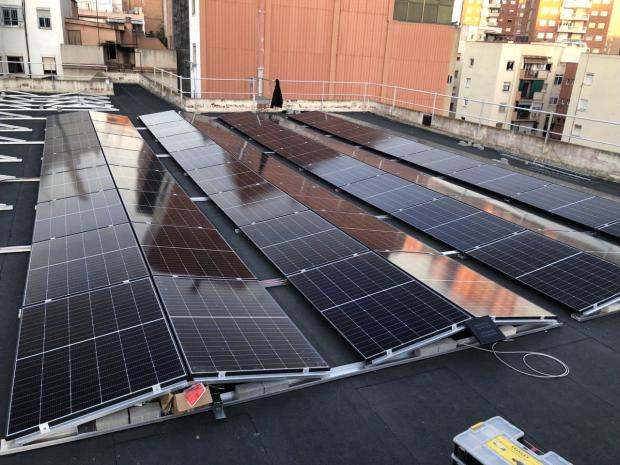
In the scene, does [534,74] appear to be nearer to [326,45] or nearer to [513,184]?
[326,45]

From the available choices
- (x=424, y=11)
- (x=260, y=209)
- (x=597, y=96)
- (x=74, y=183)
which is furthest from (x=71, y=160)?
(x=597, y=96)

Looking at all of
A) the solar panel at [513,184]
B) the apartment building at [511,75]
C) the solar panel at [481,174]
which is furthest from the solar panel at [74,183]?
the apartment building at [511,75]

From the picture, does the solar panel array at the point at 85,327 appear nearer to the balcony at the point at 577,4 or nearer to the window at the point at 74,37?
the window at the point at 74,37

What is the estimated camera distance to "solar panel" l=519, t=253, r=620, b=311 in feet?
32.0

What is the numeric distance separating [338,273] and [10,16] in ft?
199

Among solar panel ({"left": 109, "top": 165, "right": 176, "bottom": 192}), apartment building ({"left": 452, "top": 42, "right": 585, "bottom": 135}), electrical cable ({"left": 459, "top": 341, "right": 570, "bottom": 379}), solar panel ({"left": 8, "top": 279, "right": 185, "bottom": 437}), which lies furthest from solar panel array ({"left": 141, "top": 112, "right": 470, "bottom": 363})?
apartment building ({"left": 452, "top": 42, "right": 585, "bottom": 135})

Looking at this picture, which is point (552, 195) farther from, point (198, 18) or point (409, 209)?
point (198, 18)

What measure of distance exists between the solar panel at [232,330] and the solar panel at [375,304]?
3.13 ft

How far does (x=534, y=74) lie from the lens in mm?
79688

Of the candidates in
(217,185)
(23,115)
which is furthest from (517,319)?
(23,115)

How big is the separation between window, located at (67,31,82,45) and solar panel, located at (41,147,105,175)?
52703 millimetres

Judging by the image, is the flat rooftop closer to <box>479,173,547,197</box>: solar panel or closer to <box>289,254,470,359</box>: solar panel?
<box>289,254,470,359</box>: solar panel

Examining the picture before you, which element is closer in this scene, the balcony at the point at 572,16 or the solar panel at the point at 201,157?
the solar panel at the point at 201,157

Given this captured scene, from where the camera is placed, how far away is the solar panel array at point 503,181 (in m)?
13.9
